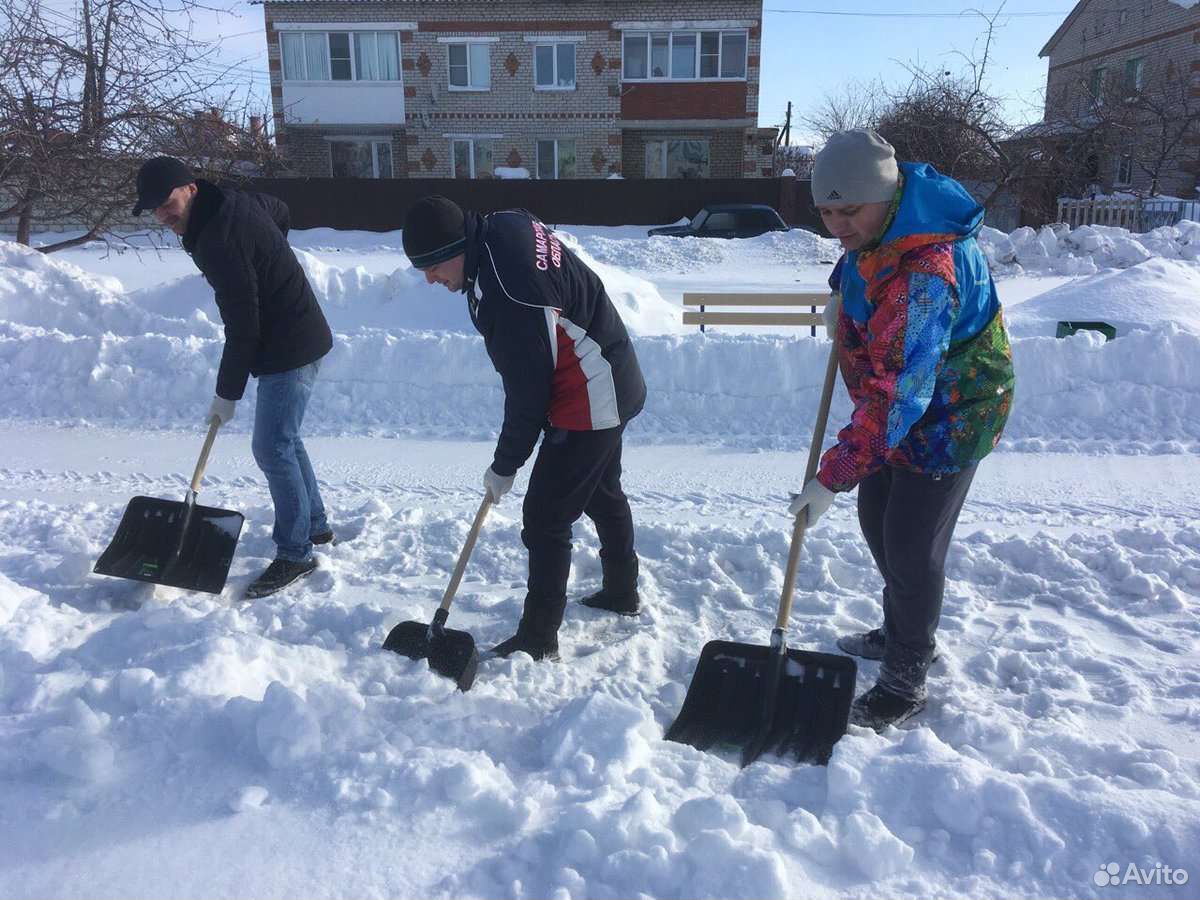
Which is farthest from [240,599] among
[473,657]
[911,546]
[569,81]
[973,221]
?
[569,81]

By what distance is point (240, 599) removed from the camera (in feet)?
12.0

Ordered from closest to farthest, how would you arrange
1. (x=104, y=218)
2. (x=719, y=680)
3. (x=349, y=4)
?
(x=719, y=680) < (x=104, y=218) < (x=349, y=4)

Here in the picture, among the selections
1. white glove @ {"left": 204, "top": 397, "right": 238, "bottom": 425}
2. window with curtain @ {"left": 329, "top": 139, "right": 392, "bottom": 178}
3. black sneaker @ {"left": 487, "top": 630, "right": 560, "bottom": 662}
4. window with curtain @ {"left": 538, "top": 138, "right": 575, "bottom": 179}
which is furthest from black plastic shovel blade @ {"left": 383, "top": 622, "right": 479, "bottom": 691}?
window with curtain @ {"left": 329, "top": 139, "right": 392, "bottom": 178}

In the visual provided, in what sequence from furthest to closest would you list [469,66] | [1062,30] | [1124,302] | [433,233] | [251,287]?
[1062,30], [469,66], [1124,302], [251,287], [433,233]

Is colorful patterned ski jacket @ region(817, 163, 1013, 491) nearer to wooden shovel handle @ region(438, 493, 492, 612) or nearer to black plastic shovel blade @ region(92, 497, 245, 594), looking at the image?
wooden shovel handle @ region(438, 493, 492, 612)

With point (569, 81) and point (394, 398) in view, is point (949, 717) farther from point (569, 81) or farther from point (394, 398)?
point (569, 81)

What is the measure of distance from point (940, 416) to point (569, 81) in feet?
81.8

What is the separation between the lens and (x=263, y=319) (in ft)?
11.9

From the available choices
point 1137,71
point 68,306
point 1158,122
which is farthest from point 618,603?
point 1137,71

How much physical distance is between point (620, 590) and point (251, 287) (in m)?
1.88

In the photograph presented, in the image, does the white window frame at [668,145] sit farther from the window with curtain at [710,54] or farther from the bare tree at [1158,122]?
the bare tree at [1158,122]

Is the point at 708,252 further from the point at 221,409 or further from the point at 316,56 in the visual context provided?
the point at 316,56

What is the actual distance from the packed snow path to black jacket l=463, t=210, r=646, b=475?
0.88 meters

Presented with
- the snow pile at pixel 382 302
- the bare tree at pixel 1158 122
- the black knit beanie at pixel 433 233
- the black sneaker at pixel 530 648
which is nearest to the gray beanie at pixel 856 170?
the black knit beanie at pixel 433 233
